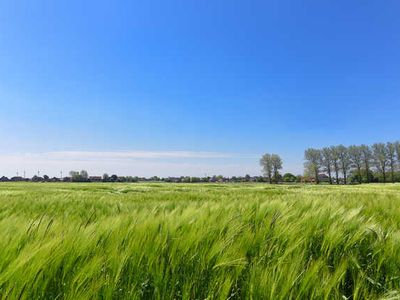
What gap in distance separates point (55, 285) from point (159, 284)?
20.0 inches

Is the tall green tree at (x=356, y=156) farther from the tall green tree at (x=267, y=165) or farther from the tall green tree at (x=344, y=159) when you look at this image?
the tall green tree at (x=267, y=165)

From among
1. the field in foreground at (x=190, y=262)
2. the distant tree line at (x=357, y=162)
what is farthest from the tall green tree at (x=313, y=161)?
the field in foreground at (x=190, y=262)

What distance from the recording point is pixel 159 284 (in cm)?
164

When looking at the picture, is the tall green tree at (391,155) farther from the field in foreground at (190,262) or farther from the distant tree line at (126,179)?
→ the field in foreground at (190,262)

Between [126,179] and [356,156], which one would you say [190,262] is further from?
[126,179]

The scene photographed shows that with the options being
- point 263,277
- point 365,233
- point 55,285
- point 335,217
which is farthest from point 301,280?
point 335,217

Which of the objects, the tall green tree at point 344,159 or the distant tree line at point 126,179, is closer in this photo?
the tall green tree at point 344,159

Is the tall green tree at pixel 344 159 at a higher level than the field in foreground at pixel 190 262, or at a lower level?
higher

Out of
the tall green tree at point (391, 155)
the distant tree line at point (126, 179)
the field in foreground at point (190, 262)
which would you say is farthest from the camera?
the distant tree line at point (126, 179)

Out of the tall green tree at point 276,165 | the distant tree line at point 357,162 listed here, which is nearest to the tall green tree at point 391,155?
the distant tree line at point 357,162

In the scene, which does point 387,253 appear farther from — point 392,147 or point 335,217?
point 392,147

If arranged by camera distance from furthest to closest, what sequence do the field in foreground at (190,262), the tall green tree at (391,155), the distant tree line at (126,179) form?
the distant tree line at (126,179) < the tall green tree at (391,155) < the field in foreground at (190,262)

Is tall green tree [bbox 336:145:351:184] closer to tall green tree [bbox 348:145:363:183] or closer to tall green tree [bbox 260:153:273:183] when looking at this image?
tall green tree [bbox 348:145:363:183]

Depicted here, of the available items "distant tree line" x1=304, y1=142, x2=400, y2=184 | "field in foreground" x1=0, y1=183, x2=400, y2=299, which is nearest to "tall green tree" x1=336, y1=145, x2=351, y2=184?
"distant tree line" x1=304, y1=142, x2=400, y2=184
